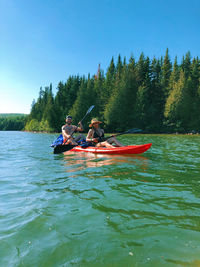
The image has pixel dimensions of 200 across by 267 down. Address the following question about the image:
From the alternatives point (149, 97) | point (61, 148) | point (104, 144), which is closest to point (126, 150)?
point (104, 144)

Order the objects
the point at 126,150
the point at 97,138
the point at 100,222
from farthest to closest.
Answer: the point at 97,138 < the point at 126,150 < the point at 100,222

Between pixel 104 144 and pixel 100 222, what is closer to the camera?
pixel 100 222

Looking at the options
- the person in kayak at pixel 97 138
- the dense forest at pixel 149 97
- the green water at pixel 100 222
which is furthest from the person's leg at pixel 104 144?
the dense forest at pixel 149 97

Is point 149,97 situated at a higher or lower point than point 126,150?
higher

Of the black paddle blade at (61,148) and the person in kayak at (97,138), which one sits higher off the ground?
the person in kayak at (97,138)

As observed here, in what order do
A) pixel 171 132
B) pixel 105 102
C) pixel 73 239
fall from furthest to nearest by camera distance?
pixel 105 102 → pixel 171 132 → pixel 73 239

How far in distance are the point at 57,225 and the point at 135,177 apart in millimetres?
3112

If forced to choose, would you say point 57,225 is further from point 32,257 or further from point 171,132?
point 171,132

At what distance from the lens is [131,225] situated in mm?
2812

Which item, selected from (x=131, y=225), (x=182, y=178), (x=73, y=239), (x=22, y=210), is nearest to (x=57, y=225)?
(x=73, y=239)

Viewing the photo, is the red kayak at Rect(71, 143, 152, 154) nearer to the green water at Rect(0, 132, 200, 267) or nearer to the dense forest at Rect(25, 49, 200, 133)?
the green water at Rect(0, 132, 200, 267)

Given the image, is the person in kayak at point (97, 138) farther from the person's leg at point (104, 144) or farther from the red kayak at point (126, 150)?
the red kayak at point (126, 150)

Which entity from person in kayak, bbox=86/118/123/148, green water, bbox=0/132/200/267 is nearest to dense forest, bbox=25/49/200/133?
person in kayak, bbox=86/118/123/148

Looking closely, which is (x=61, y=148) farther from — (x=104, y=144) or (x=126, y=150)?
(x=126, y=150)
